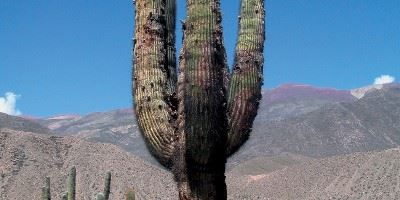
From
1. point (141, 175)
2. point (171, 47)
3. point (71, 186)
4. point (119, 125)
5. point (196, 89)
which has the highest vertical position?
point (119, 125)

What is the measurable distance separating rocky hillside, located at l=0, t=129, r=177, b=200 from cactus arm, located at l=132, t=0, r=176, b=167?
43.1 metres

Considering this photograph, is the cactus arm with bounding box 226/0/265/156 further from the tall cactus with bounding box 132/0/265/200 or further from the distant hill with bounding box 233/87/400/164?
the distant hill with bounding box 233/87/400/164

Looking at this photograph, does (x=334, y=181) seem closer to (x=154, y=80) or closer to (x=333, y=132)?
(x=333, y=132)

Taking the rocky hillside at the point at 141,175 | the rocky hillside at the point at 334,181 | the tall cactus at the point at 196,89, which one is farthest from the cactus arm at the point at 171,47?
the rocky hillside at the point at 334,181

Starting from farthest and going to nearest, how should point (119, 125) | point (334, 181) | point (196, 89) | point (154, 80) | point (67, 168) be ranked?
point (119, 125) → point (334, 181) → point (67, 168) → point (154, 80) → point (196, 89)

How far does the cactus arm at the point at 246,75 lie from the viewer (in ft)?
24.3

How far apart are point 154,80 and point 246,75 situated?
3.36ft

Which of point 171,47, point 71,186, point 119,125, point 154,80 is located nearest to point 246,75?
point 171,47

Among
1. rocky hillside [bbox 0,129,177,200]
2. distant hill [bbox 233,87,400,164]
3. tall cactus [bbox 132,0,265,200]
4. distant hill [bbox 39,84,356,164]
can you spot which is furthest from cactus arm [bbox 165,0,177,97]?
distant hill [bbox 39,84,356,164]

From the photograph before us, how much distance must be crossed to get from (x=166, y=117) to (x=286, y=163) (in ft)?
278

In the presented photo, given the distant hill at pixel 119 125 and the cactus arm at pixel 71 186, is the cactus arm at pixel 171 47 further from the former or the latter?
the distant hill at pixel 119 125

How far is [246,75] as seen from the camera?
7.77 m

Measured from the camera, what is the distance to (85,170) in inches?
2349

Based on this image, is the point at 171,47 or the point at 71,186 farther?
the point at 71,186
